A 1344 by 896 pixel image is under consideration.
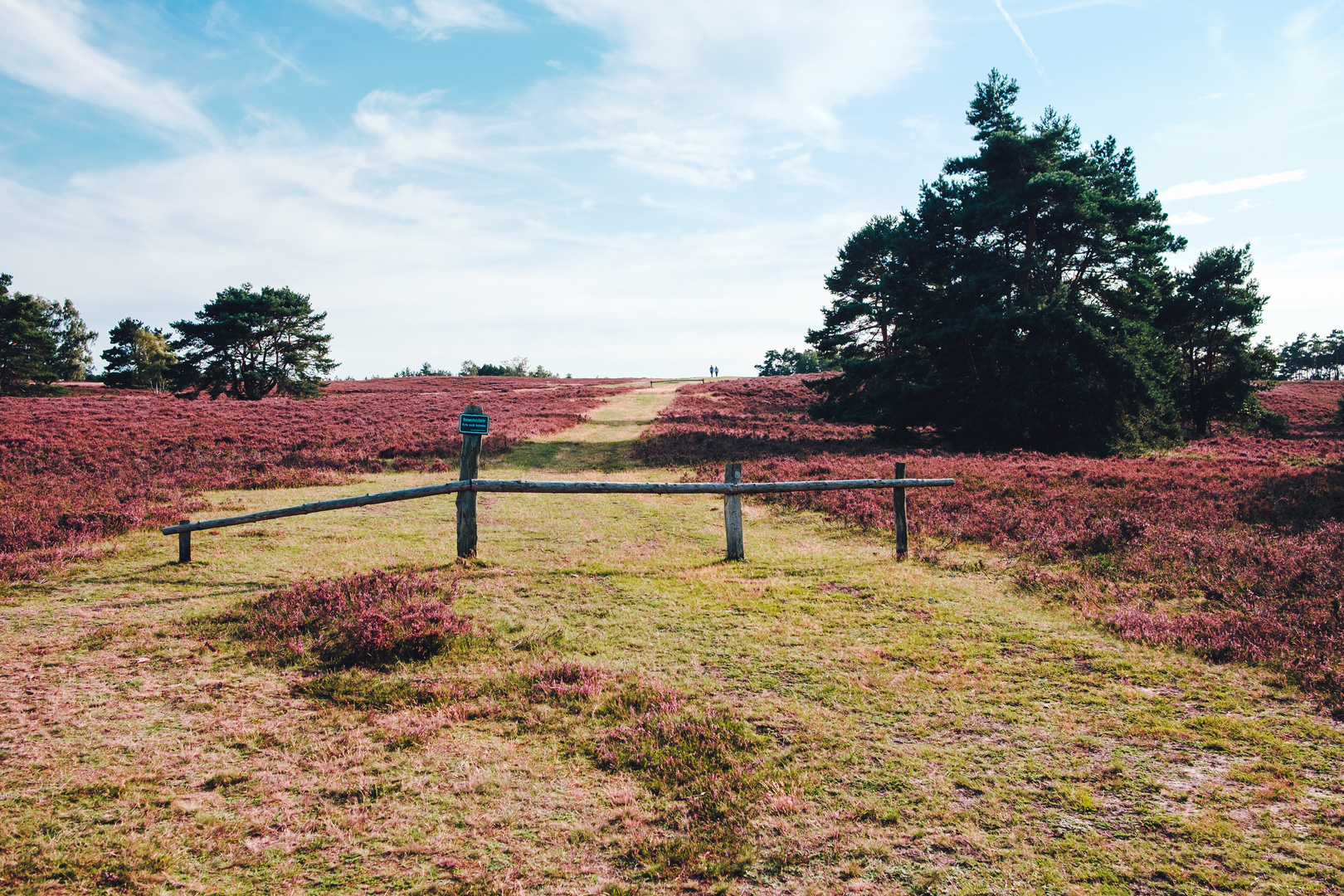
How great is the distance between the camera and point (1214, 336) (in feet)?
110

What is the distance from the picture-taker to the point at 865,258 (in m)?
42.6

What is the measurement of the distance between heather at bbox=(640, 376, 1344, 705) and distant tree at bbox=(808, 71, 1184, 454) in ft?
9.22

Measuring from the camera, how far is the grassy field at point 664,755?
11.4ft

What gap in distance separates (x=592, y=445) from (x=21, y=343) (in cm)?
5936

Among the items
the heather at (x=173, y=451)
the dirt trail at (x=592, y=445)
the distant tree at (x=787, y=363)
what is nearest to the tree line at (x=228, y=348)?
the heather at (x=173, y=451)

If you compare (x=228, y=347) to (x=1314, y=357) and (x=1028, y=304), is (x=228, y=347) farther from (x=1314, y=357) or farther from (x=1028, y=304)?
(x=1314, y=357)

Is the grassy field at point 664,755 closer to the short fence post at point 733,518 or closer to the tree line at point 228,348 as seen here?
the short fence post at point 733,518

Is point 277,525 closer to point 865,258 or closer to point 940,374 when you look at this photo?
point 940,374

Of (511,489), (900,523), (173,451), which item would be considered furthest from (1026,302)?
(173,451)

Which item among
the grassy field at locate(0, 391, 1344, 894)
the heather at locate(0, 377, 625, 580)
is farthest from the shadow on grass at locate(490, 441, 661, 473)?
Result: the grassy field at locate(0, 391, 1344, 894)

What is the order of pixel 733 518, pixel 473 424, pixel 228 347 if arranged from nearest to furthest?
pixel 473 424
pixel 733 518
pixel 228 347

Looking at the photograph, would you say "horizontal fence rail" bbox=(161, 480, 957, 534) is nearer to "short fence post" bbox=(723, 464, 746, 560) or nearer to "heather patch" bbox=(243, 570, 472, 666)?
"short fence post" bbox=(723, 464, 746, 560)

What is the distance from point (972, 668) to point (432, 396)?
157ft

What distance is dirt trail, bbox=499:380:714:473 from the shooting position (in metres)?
21.9
